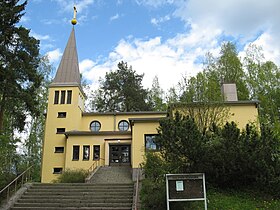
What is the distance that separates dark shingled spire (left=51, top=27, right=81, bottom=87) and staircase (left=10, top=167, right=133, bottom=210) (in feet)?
54.8

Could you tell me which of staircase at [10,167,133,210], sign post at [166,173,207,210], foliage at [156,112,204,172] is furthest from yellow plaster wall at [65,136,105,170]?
sign post at [166,173,207,210]

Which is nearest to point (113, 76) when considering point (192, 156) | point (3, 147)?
point (3, 147)

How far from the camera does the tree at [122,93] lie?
134 feet

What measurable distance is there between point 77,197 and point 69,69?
2059cm

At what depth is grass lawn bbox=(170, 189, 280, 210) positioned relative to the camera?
12.0 metres

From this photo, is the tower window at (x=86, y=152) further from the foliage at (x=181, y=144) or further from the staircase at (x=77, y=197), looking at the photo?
the foliage at (x=181, y=144)

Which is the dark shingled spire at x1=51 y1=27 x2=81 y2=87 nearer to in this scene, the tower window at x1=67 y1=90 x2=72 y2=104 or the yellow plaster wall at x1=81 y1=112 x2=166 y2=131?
the tower window at x1=67 y1=90 x2=72 y2=104

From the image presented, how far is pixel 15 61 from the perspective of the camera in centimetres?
2064

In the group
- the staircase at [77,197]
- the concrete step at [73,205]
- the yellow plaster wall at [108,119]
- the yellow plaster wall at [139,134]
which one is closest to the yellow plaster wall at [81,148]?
the yellow plaster wall at [108,119]

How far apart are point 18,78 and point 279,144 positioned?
643 inches

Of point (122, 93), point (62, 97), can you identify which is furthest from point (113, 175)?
point (122, 93)

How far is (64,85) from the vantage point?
31.5m

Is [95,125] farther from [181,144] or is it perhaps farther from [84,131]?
[181,144]

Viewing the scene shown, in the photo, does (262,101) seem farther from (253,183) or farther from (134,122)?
(253,183)
